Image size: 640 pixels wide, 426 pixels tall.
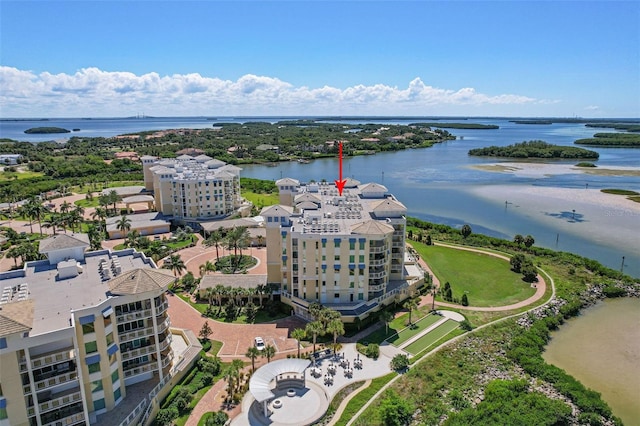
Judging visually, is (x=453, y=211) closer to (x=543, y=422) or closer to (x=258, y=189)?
(x=258, y=189)

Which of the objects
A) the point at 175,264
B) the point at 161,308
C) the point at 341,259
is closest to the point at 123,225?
the point at 175,264

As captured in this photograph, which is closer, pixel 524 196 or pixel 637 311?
pixel 637 311

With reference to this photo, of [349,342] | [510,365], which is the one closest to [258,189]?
[349,342]

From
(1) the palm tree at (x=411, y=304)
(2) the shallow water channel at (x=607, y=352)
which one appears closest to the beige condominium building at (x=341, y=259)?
(1) the palm tree at (x=411, y=304)

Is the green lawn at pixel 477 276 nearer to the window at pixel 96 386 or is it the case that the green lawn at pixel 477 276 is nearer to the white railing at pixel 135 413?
the white railing at pixel 135 413

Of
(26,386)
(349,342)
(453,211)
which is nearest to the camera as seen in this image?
(26,386)

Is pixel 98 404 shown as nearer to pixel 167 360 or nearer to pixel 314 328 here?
pixel 167 360

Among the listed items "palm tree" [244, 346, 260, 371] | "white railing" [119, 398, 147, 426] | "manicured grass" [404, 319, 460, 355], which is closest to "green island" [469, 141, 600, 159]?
"manicured grass" [404, 319, 460, 355]
